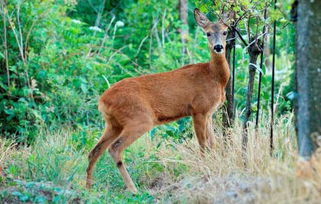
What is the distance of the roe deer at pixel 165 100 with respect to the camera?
805cm

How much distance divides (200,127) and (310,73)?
2.93 m

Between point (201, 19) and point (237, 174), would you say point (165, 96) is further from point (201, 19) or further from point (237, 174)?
point (237, 174)

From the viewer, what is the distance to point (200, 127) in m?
8.35

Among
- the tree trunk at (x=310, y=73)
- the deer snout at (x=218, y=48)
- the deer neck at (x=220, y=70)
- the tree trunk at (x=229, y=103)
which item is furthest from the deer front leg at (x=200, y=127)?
the tree trunk at (x=310, y=73)

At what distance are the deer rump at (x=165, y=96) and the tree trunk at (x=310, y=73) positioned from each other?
2.87 m

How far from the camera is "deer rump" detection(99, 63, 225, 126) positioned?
8.11 metres

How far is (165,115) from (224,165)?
1591 millimetres

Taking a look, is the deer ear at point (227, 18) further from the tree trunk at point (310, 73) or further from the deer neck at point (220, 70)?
the tree trunk at point (310, 73)

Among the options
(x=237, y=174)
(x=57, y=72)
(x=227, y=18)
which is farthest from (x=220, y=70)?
(x=57, y=72)

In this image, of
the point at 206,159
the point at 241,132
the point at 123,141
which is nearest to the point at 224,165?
the point at 206,159

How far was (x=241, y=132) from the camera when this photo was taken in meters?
7.91

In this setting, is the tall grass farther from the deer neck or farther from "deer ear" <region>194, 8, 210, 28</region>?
"deer ear" <region>194, 8, 210, 28</region>

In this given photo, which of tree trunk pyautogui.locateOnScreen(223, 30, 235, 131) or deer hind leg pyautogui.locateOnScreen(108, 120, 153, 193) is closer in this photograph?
deer hind leg pyautogui.locateOnScreen(108, 120, 153, 193)

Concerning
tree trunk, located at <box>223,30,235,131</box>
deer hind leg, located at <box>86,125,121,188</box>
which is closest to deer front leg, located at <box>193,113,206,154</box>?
tree trunk, located at <box>223,30,235,131</box>
